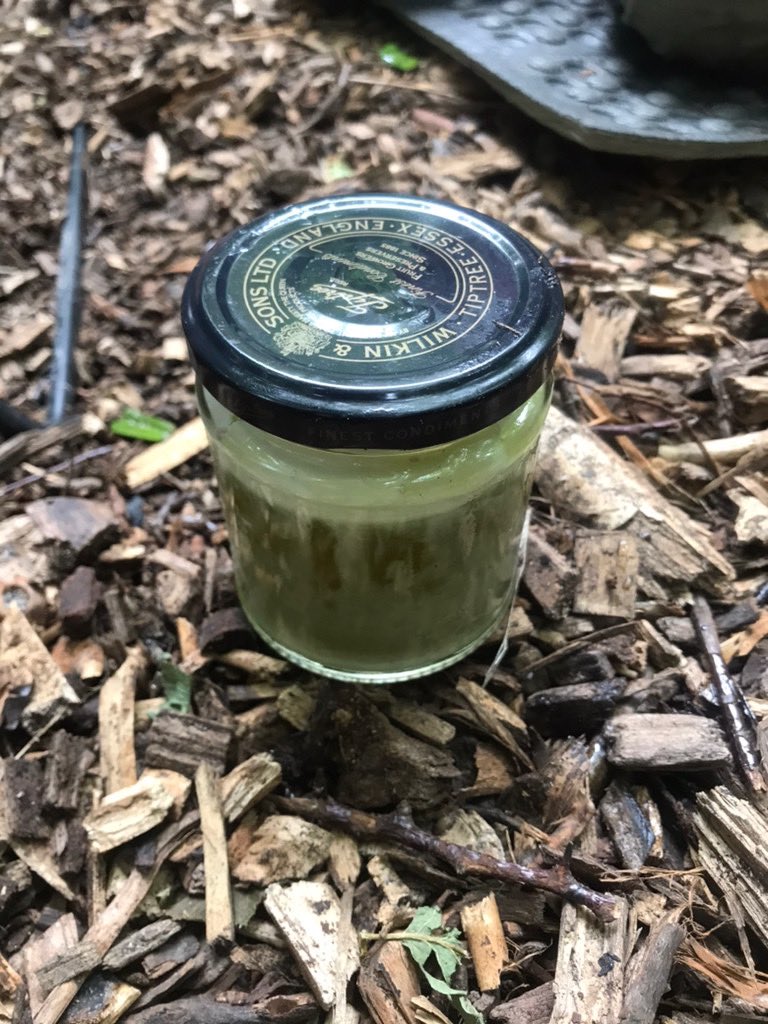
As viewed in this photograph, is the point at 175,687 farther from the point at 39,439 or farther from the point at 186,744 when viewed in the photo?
the point at 39,439

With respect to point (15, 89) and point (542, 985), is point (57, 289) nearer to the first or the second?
point (15, 89)

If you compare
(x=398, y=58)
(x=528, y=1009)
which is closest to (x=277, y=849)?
(x=528, y=1009)

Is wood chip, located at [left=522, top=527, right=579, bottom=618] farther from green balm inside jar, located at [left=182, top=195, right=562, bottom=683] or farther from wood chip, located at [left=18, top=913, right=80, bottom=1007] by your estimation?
wood chip, located at [left=18, top=913, right=80, bottom=1007]

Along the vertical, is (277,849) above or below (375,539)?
below

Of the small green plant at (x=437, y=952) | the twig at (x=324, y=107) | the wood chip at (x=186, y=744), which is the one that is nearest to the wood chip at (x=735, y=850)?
the small green plant at (x=437, y=952)

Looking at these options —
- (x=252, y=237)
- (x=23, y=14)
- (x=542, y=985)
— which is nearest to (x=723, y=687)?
(x=542, y=985)

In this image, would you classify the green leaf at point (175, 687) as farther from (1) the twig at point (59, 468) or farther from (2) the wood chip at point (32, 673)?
(1) the twig at point (59, 468)

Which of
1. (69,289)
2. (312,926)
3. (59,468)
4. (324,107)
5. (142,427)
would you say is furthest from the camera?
(324,107)
